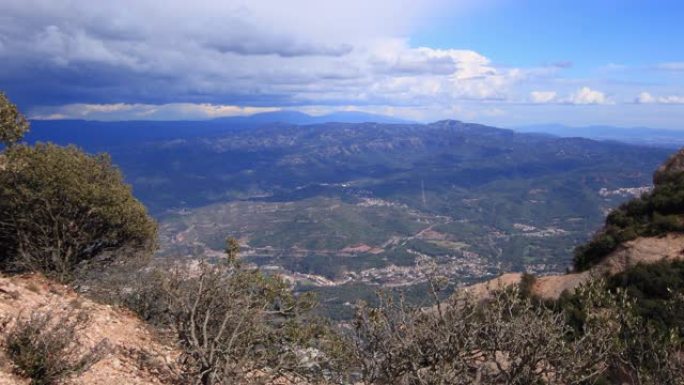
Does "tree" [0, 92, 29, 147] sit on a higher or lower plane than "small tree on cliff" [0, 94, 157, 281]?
higher

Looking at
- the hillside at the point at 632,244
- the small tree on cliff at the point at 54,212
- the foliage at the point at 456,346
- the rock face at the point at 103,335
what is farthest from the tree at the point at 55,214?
the hillside at the point at 632,244

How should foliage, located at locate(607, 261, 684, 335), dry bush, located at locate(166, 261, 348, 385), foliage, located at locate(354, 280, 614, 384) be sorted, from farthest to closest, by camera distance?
1. foliage, located at locate(607, 261, 684, 335)
2. dry bush, located at locate(166, 261, 348, 385)
3. foliage, located at locate(354, 280, 614, 384)

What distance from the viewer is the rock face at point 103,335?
12016mm

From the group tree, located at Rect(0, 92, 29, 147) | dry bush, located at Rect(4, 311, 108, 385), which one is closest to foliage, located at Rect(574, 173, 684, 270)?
dry bush, located at Rect(4, 311, 108, 385)

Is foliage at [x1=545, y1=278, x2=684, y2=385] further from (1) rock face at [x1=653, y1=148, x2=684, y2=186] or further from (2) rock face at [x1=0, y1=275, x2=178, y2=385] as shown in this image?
(1) rock face at [x1=653, y1=148, x2=684, y2=186]

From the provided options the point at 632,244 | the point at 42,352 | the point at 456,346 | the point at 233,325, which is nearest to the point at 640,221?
the point at 632,244

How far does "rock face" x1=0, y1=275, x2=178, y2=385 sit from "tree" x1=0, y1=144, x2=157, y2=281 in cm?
197

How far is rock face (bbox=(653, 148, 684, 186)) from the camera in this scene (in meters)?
37.9

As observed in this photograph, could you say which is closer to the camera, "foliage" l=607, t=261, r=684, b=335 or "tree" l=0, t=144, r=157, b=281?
"tree" l=0, t=144, r=157, b=281

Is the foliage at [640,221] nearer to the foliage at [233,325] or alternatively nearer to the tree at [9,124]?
the foliage at [233,325]

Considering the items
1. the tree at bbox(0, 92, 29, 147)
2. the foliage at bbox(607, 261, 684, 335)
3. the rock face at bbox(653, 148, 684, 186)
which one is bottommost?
the foliage at bbox(607, 261, 684, 335)

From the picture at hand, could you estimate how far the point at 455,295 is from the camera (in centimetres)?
1137

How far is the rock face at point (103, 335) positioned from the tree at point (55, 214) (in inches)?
77.7

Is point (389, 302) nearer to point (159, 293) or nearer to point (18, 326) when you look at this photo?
point (18, 326)
